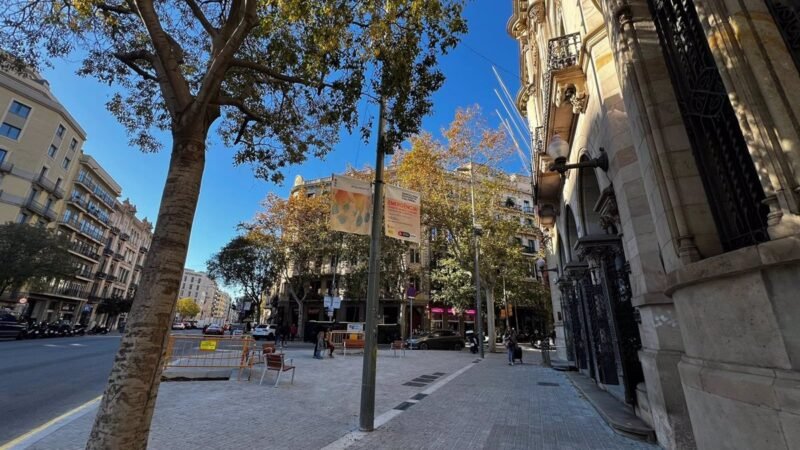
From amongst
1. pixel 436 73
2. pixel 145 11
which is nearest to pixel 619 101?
pixel 436 73

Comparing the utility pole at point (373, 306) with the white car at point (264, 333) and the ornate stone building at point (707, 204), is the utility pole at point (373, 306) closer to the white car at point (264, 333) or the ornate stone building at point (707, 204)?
the ornate stone building at point (707, 204)

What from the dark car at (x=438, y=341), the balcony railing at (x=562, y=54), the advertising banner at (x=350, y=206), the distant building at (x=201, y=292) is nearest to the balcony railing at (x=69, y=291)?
the dark car at (x=438, y=341)

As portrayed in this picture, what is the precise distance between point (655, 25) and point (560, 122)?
222 inches

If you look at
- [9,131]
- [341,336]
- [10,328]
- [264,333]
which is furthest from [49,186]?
[341,336]

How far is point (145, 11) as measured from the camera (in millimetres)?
4766

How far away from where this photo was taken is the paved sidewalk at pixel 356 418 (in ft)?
17.0

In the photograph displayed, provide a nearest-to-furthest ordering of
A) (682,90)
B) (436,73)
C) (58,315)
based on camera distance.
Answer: (682,90)
(436,73)
(58,315)

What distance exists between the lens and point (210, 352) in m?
11.4

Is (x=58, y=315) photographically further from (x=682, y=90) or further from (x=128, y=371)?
(x=682, y=90)

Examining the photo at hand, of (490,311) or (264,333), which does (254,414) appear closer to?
(490,311)

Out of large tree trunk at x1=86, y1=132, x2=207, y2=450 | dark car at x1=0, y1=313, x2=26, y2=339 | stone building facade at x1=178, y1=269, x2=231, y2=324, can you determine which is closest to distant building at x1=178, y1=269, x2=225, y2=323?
stone building facade at x1=178, y1=269, x2=231, y2=324

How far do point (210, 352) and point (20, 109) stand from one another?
48.5m

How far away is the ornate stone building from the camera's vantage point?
272 centimetres

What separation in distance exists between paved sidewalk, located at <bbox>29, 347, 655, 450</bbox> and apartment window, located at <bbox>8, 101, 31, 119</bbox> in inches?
1940
